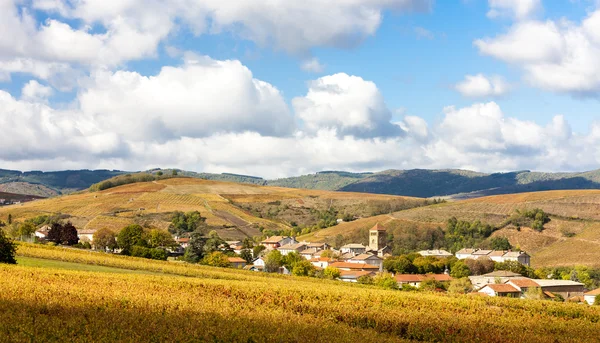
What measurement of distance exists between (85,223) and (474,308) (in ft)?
477

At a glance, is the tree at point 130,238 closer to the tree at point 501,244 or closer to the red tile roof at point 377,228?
the red tile roof at point 377,228

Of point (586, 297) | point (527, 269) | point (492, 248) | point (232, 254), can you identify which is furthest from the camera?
point (492, 248)

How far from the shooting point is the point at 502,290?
8588 cm

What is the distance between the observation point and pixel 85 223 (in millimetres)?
168750

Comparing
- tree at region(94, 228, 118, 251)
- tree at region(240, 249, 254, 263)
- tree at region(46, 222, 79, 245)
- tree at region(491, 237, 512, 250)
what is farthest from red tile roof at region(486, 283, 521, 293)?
tree at region(46, 222, 79, 245)

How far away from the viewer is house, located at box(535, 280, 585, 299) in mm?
97750

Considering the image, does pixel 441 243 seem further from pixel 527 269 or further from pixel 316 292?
pixel 316 292

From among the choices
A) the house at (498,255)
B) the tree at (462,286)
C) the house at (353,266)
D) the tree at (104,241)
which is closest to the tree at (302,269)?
the house at (353,266)

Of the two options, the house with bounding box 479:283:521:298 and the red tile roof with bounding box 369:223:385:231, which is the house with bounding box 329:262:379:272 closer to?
the house with bounding box 479:283:521:298

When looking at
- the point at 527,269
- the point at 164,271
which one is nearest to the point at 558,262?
the point at 527,269

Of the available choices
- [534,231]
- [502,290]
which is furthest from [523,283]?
[534,231]

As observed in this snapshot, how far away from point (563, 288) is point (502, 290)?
796 inches

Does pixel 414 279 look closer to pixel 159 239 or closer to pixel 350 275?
pixel 350 275

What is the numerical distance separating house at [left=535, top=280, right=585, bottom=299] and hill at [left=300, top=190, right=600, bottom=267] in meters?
32.1
